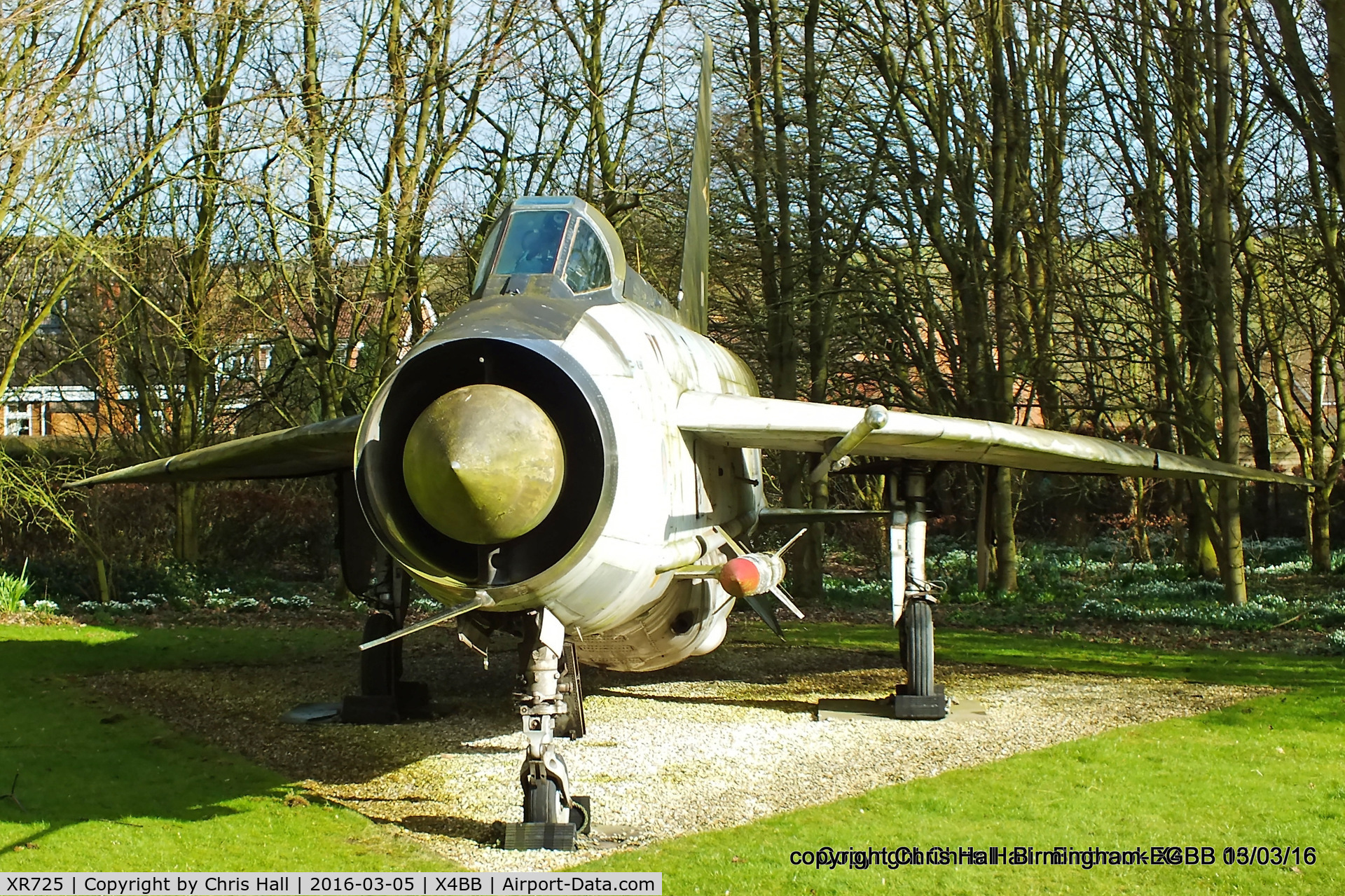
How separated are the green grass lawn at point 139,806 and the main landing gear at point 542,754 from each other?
23.4 inches

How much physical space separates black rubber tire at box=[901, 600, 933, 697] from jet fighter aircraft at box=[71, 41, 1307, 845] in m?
1.39

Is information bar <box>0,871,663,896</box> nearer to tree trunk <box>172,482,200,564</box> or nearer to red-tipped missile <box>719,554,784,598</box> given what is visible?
red-tipped missile <box>719,554,784,598</box>

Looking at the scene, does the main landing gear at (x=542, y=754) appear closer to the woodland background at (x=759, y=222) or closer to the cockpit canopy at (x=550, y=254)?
the cockpit canopy at (x=550, y=254)

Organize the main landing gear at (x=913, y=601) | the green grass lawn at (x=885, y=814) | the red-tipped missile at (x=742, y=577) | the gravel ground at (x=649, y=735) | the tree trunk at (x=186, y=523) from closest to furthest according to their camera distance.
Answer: the green grass lawn at (x=885, y=814) < the red-tipped missile at (x=742, y=577) < the gravel ground at (x=649, y=735) < the main landing gear at (x=913, y=601) < the tree trunk at (x=186, y=523)

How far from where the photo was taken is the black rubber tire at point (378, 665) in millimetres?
9867

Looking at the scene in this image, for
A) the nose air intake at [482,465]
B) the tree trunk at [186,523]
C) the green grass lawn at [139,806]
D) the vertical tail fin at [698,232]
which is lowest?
the green grass lawn at [139,806]

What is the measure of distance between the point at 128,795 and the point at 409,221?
36.2ft

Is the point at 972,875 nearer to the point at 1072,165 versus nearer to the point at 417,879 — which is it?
the point at 417,879

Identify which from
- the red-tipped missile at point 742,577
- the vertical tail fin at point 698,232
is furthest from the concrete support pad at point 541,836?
the vertical tail fin at point 698,232

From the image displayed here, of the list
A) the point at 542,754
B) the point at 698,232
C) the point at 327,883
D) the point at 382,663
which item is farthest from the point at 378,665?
the point at 698,232

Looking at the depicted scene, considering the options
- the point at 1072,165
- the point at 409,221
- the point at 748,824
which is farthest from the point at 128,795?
the point at 1072,165

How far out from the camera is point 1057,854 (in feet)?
20.4

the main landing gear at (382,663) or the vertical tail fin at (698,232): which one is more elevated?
the vertical tail fin at (698,232)

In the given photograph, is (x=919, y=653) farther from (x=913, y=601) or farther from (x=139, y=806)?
(x=139, y=806)
